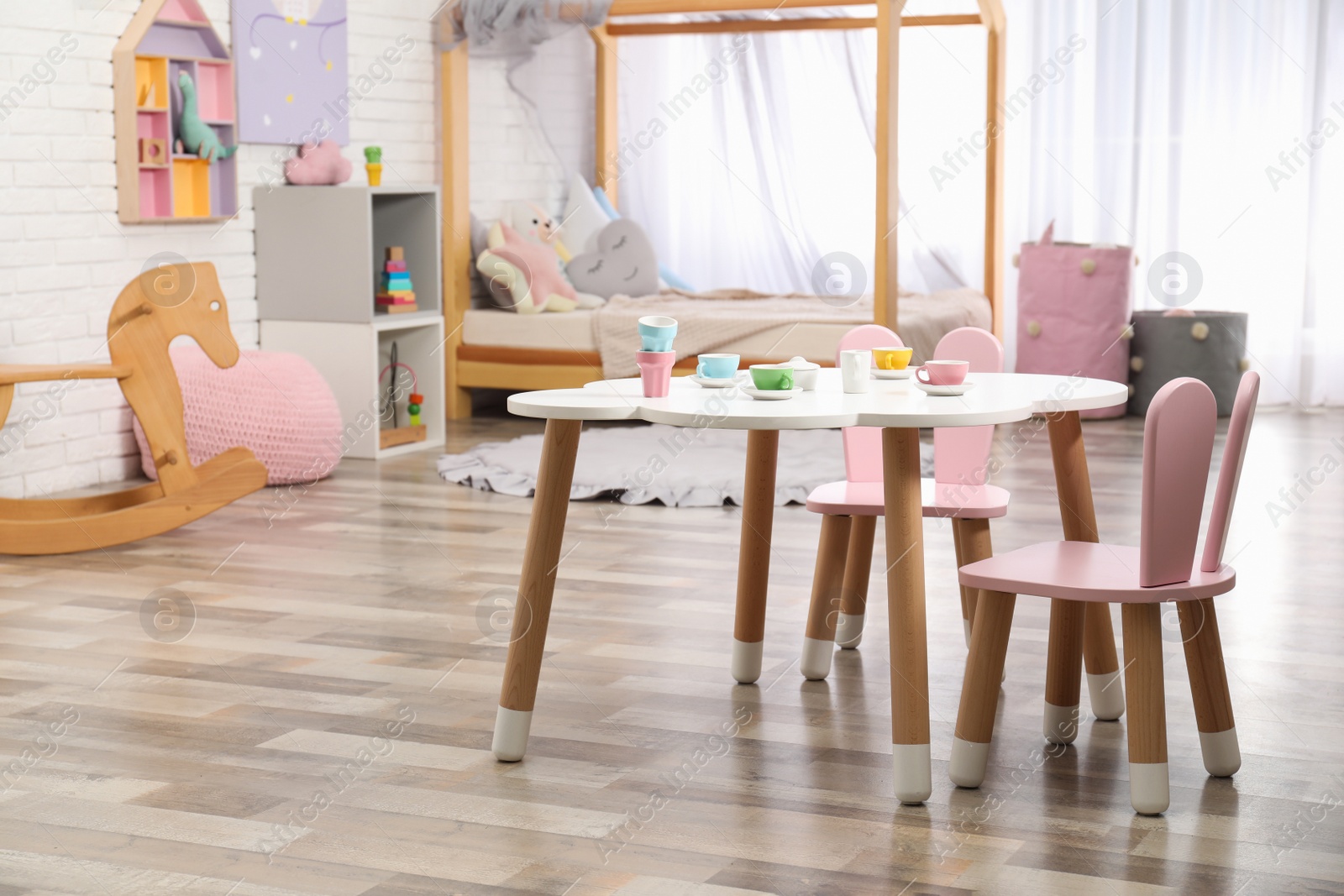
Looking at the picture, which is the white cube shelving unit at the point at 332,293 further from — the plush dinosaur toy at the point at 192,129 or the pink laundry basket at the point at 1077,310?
the pink laundry basket at the point at 1077,310

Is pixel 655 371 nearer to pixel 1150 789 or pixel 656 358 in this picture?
pixel 656 358

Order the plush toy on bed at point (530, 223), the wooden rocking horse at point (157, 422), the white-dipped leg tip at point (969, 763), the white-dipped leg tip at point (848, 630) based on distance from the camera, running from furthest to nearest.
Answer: the plush toy on bed at point (530, 223), the wooden rocking horse at point (157, 422), the white-dipped leg tip at point (848, 630), the white-dipped leg tip at point (969, 763)

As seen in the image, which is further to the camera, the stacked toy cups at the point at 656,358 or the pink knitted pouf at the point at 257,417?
the pink knitted pouf at the point at 257,417

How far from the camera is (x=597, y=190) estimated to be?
6555mm

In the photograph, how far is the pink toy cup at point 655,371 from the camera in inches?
84.7

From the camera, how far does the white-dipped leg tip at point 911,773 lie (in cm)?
197

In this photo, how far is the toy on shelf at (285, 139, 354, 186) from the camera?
200 inches

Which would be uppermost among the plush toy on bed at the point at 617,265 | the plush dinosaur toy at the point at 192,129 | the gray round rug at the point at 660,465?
the plush dinosaur toy at the point at 192,129

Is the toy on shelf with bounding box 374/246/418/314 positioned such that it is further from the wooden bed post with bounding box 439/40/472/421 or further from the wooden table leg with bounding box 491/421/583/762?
the wooden table leg with bounding box 491/421/583/762

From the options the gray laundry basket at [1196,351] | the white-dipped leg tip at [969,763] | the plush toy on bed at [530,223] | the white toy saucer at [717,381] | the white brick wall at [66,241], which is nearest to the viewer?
the white-dipped leg tip at [969,763]

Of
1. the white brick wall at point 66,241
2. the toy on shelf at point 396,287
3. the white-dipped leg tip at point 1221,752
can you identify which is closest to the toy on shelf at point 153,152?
the white brick wall at point 66,241

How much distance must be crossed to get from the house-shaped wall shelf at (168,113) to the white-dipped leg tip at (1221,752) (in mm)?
3508

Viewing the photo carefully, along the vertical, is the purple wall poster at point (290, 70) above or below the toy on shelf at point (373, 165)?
above

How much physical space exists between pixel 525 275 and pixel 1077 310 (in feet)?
7.15
